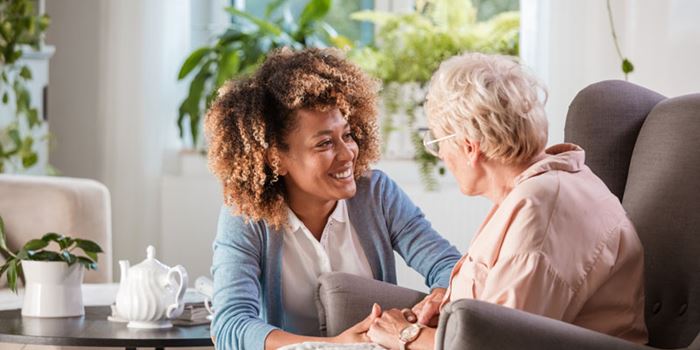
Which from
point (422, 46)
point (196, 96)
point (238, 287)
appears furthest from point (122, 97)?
point (238, 287)

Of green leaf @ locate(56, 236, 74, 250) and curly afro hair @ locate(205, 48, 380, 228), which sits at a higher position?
curly afro hair @ locate(205, 48, 380, 228)

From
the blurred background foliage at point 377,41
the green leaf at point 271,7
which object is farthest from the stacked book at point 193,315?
the green leaf at point 271,7

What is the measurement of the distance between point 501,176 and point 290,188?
1.86ft

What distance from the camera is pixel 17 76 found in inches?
163

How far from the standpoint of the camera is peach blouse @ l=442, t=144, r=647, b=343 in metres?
1.76

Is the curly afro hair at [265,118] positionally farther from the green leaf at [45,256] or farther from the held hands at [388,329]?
the green leaf at [45,256]

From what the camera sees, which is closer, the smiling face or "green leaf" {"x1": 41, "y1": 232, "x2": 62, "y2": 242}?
the smiling face

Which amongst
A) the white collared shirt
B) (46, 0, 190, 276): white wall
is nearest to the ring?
the white collared shirt

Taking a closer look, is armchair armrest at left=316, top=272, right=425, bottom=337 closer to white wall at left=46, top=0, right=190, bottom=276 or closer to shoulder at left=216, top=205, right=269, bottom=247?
shoulder at left=216, top=205, right=269, bottom=247

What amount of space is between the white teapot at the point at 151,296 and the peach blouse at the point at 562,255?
0.81m

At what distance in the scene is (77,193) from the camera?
11.6ft

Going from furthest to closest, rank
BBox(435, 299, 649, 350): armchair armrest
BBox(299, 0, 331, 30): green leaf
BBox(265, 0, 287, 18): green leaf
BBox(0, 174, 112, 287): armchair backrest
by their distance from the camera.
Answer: BBox(265, 0, 287, 18): green leaf
BBox(299, 0, 331, 30): green leaf
BBox(0, 174, 112, 287): armchair backrest
BBox(435, 299, 649, 350): armchair armrest

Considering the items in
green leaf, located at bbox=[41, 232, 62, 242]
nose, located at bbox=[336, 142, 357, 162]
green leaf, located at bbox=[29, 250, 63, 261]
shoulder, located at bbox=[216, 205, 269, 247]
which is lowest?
green leaf, located at bbox=[29, 250, 63, 261]

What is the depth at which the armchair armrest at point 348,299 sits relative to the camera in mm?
2197
